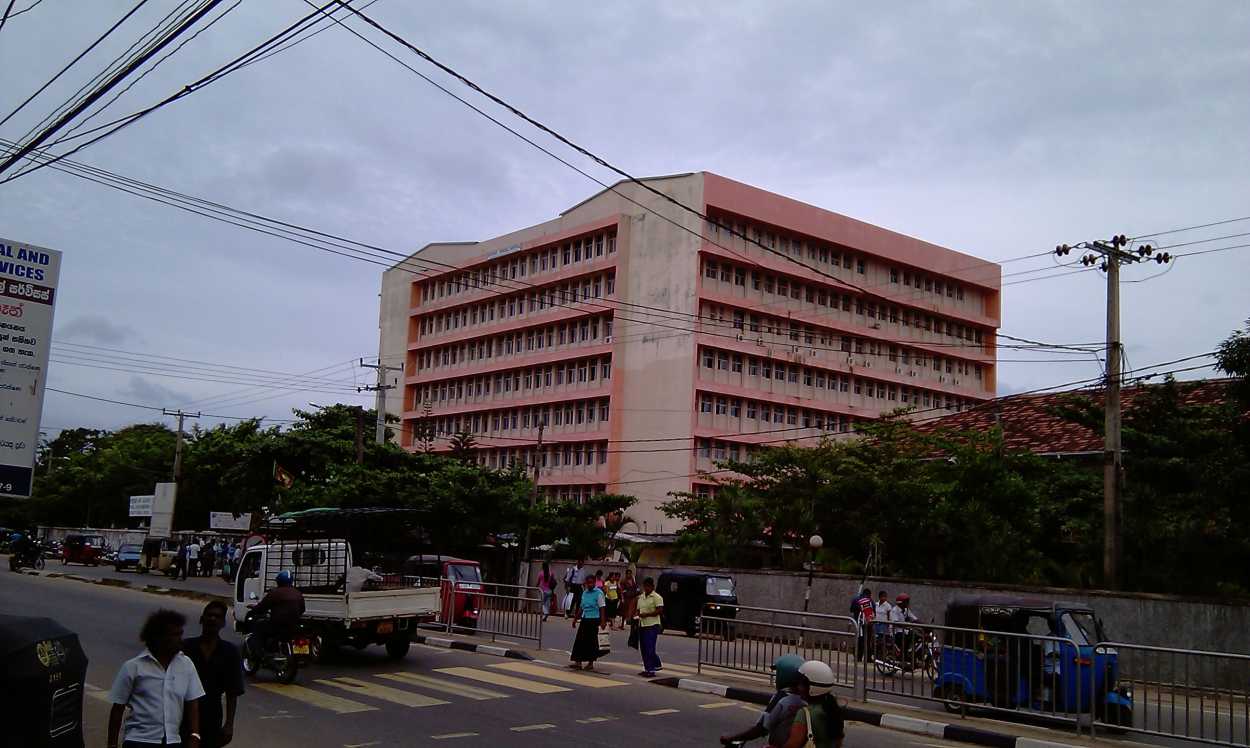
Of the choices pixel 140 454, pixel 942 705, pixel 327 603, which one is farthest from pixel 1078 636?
pixel 140 454

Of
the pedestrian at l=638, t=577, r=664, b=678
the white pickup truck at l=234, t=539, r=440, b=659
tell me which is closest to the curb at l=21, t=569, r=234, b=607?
the white pickup truck at l=234, t=539, r=440, b=659

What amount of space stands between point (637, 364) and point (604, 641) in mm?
41357

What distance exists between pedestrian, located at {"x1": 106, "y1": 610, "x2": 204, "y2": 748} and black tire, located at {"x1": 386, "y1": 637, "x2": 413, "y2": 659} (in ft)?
38.3

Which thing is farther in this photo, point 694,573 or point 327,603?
point 694,573

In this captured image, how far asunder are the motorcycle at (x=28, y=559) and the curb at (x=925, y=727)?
43.1 m

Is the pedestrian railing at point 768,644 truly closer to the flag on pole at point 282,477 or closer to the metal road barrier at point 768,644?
the metal road barrier at point 768,644

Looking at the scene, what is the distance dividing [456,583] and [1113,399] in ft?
49.5

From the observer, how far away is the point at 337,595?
16938 millimetres

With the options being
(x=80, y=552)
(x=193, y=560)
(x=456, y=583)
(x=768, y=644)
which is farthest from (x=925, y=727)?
(x=80, y=552)

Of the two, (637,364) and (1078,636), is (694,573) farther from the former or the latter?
(637,364)

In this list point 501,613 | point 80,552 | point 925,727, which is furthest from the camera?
point 80,552

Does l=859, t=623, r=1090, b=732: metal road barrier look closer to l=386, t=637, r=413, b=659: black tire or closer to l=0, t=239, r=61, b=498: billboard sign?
l=386, t=637, r=413, b=659: black tire

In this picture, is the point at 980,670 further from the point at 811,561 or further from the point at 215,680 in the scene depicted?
the point at 811,561

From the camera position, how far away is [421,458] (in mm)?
45312
